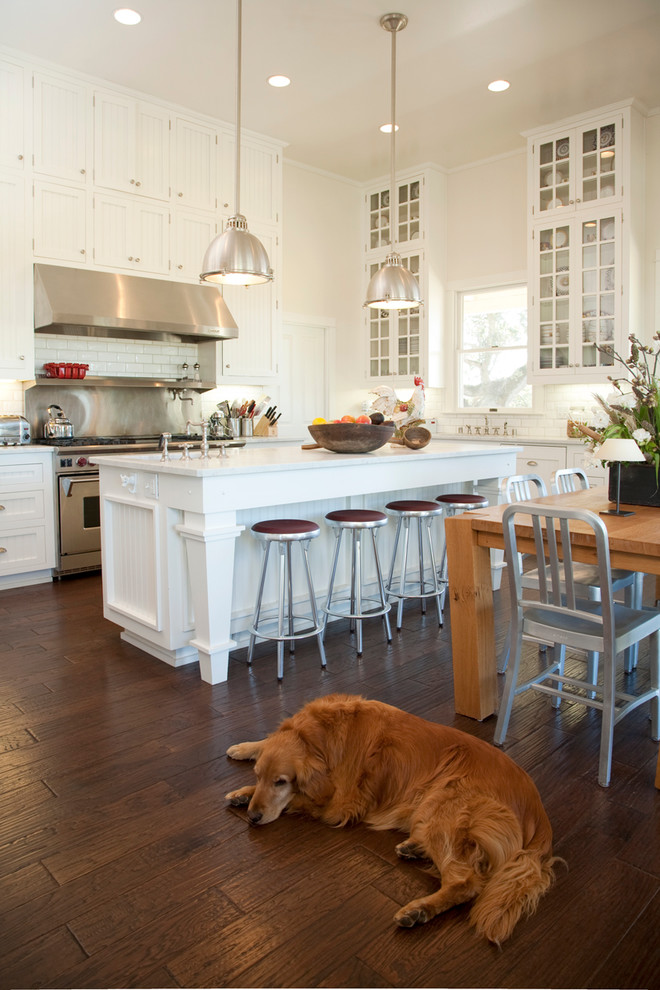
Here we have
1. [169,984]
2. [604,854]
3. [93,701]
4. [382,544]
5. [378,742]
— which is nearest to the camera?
[169,984]

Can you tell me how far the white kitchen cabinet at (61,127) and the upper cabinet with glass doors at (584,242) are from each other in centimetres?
384

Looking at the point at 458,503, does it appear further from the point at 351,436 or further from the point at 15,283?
the point at 15,283

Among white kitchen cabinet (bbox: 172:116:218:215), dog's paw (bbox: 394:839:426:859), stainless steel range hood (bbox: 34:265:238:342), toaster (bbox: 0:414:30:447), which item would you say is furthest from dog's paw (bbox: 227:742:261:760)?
white kitchen cabinet (bbox: 172:116:218:215)

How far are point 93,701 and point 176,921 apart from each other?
4.48 feet

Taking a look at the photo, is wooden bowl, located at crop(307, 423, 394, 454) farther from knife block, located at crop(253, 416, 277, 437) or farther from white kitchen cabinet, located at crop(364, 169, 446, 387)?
white kitchen cabinet, located at crop(364, 169, 446, 387)

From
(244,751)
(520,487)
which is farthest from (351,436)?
(244,751)

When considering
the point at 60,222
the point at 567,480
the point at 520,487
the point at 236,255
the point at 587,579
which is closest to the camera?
the point at 587,579

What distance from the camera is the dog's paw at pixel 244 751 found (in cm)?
225

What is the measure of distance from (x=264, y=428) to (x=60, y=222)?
8.19 feet

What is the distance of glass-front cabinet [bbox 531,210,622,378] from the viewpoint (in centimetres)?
575

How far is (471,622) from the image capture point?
2564 mm

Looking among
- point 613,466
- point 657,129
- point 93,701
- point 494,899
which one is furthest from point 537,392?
point 494,899

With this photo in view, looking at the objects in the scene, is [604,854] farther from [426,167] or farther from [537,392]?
[426,167]

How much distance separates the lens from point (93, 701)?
2.76 metres
